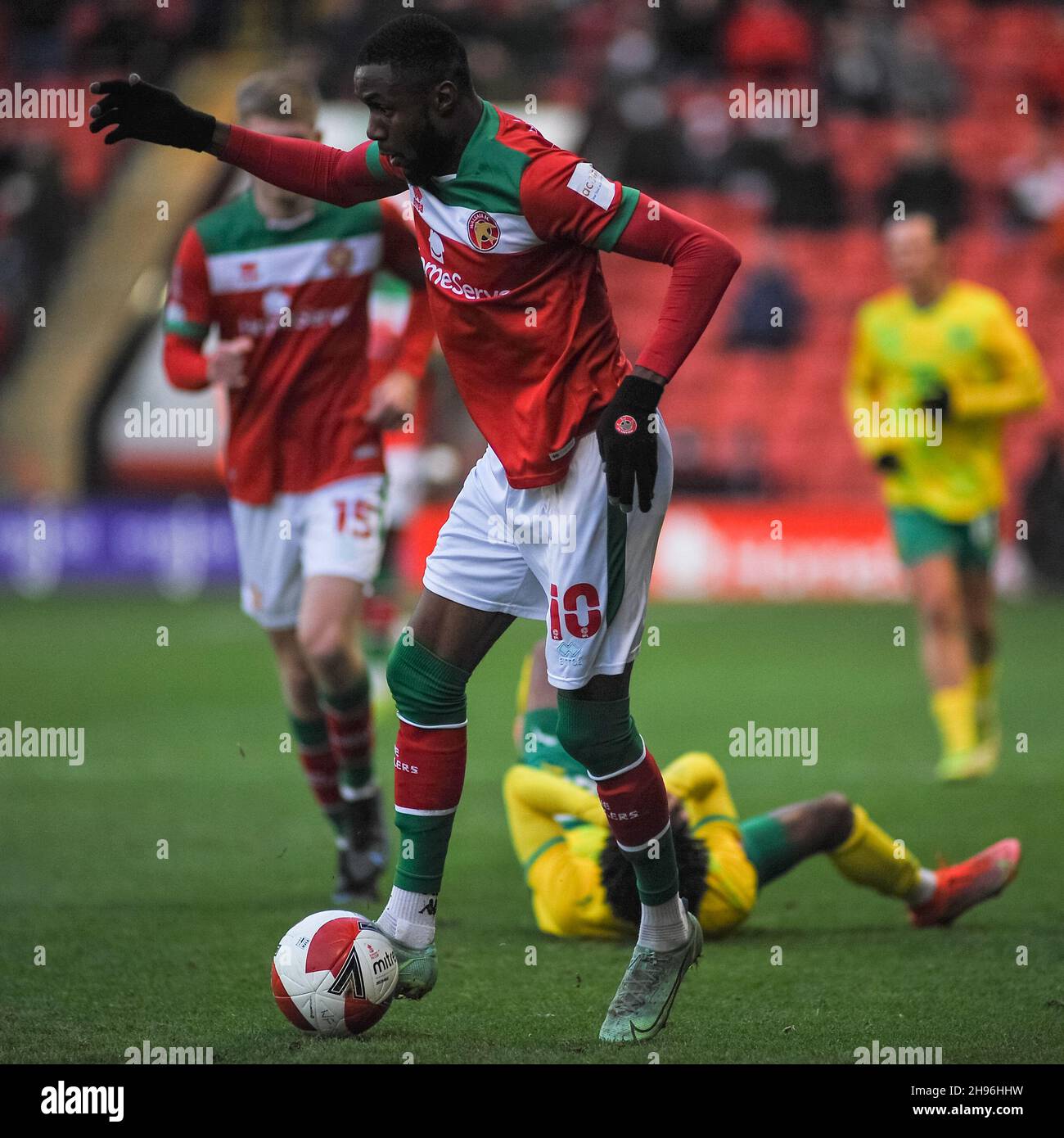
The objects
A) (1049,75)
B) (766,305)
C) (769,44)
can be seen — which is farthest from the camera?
(1049,75)

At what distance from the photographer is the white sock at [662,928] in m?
4.02

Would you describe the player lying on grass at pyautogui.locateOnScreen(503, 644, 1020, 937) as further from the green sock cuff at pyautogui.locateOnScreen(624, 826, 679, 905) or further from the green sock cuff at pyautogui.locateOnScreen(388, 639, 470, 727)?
the green sock cuff at pyautogui.locateOnScreen(388, 639, 470, 727)

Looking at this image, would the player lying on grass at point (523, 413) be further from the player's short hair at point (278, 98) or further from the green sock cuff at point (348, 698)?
the green sock cuff at point (348, 698)

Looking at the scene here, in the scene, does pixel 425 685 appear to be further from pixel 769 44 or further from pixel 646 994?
pixel 769 44

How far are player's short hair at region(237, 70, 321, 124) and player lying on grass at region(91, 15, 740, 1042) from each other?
1231 millimetres

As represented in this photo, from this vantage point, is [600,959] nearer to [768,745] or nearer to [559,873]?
[559,873]

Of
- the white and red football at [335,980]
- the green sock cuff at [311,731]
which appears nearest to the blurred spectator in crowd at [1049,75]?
the green sock cuff at [311,731]

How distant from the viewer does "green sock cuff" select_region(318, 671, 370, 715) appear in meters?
5.55

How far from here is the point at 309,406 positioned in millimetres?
5551

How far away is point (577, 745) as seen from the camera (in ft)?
13.0

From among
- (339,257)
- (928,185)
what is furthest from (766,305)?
(339,257)

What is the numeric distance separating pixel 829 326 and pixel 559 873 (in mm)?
15019

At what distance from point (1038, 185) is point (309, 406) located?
15376mm
